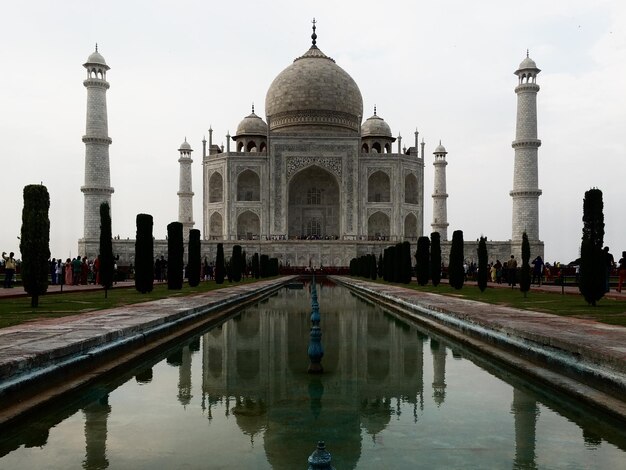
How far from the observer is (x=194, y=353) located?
502 cm

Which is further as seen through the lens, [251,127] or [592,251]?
[251,127]

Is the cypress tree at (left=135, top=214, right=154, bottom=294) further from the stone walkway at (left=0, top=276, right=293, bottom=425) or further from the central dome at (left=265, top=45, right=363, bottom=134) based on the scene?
the central dome at (left=265, top=45, right=363, bottom=134)

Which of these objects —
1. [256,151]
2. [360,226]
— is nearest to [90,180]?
[256,151]

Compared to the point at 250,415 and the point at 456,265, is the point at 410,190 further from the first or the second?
the point at 250,415

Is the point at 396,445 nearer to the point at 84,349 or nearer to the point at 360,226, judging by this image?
the point at 84,349

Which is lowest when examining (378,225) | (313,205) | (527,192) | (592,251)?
(592,251)

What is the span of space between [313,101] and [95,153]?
44.2ft

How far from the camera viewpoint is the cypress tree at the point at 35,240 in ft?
28.1

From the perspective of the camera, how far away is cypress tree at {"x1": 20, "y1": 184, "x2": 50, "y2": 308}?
8562 mm

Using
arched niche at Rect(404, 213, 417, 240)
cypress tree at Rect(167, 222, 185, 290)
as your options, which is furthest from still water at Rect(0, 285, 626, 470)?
arched niche at Rect(404, 213, 417, 240)

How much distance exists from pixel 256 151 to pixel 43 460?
3639cm

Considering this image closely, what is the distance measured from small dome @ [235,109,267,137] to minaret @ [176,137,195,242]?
339 centimetres

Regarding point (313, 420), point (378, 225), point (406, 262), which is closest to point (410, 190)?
point (378, 225)

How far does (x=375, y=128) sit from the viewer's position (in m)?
40.3
